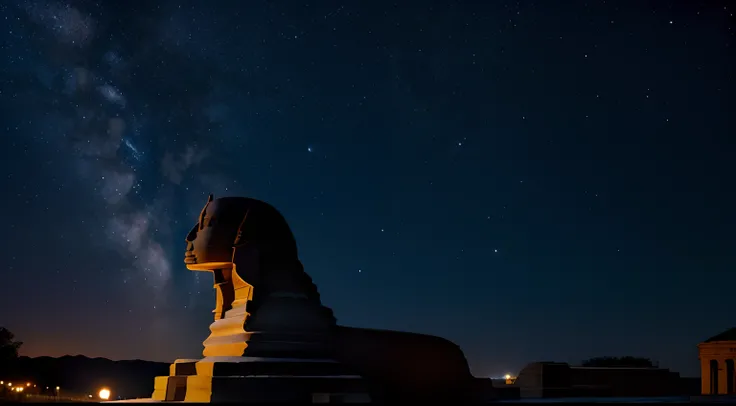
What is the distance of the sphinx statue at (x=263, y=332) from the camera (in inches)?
707

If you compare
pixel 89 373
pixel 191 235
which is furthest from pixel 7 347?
pixel 191 235

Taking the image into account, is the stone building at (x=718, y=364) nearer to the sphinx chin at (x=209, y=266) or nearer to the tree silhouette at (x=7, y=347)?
the sphinx chin at (x=209, y=266)

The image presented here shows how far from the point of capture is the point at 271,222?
66.6 ft

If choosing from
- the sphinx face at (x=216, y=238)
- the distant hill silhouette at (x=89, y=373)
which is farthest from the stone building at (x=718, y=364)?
the distant hill silhouette at (x=89, y=373)

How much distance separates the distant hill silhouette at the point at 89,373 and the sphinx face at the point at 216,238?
4945cm

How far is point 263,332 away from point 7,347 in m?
52.1

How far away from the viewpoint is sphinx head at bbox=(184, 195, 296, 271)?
1989cm

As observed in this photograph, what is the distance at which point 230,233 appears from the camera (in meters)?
20.0

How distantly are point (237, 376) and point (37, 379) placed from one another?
56.7 metres

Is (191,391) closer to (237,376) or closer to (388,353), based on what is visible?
(237,376)

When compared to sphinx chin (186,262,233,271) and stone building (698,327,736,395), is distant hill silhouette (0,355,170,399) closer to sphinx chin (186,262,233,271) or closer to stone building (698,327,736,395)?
stone building (698,327,736,395)

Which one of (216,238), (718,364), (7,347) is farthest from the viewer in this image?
(7,347)

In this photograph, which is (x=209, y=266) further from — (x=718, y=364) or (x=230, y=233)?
(x=718, y=364)

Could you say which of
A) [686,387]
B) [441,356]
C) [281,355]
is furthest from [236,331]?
[686,387]
